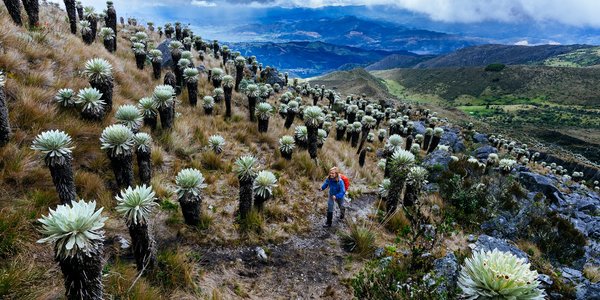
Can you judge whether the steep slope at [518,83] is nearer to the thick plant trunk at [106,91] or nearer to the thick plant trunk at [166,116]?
the thick plant trunk at [166,116]

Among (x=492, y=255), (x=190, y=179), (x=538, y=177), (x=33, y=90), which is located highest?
(x=492, y=255)

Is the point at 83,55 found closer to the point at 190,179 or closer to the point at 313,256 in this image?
the point at 190,179

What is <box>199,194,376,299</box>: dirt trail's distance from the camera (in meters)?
5.77

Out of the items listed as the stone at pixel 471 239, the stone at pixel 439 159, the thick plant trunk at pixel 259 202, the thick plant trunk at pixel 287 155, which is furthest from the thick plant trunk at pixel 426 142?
the thick plant trunk at pixel 259 202

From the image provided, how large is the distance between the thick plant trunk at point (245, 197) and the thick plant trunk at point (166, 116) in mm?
3919

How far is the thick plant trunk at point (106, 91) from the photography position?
807 cm

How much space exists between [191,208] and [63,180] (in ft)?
7.70

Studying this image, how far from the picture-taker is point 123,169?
21.3 feet

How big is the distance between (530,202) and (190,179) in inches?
539

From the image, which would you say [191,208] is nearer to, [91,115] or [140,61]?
[91,115]

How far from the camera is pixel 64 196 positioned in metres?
5.17

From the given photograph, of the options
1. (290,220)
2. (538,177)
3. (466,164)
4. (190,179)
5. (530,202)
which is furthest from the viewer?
(538,177)

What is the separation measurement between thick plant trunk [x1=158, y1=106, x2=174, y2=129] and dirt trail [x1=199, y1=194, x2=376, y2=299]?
16.2 feet

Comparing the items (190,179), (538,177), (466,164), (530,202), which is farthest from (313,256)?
(538,177)
